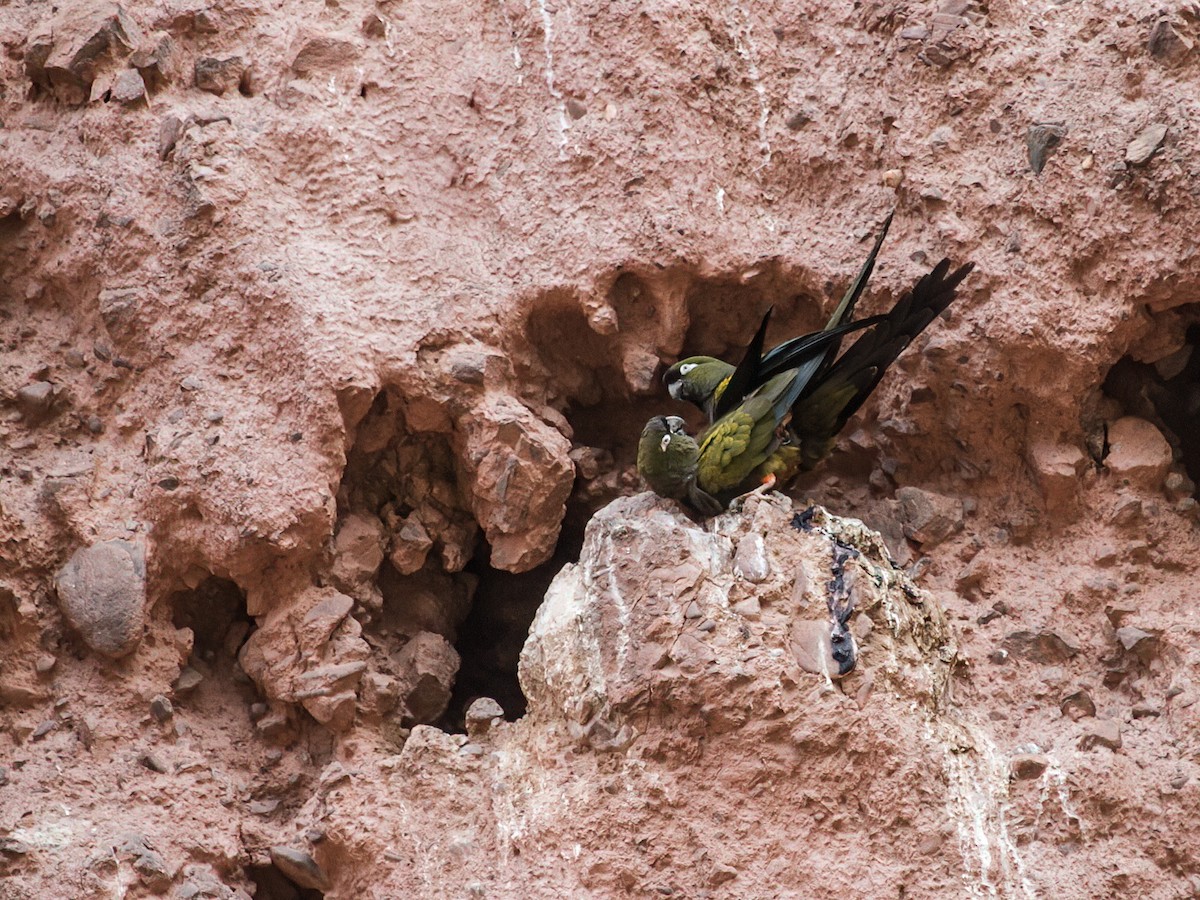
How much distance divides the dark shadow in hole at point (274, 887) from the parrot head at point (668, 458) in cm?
142

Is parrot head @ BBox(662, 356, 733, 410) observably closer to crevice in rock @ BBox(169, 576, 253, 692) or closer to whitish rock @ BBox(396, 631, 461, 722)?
whitish rock @ BBox(396, 631, 461, 722)

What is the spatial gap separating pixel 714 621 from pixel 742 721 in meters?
0.25

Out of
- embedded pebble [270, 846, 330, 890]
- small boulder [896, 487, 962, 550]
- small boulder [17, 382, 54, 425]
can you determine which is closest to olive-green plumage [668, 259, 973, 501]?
small boulder [896, 487, 962, 550]

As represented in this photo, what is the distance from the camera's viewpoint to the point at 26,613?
3.82 meters

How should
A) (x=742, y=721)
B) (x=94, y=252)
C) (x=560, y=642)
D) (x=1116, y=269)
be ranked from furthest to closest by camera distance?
1. (x=94, y=252)
2. (x=1116, y=269)
3. (x=560, y=642)
4. (x=742, y=721)

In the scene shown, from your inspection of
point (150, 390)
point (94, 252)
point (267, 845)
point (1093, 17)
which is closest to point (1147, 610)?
point (1093, 17)

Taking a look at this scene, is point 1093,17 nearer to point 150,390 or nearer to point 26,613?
point 150,390

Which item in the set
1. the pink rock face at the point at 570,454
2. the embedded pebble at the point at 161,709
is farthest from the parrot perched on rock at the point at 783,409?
the embedded pebble at the point at 161,709

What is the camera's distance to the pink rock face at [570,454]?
3.45 meters

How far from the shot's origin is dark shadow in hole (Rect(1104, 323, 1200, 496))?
4.13m

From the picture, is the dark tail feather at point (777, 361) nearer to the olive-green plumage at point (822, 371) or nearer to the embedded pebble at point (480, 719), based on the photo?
the olive-green plumage at point (822, 371)

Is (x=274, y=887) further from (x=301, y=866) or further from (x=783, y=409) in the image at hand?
(x=783, y=409)

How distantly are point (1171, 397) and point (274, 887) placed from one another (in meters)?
2.92

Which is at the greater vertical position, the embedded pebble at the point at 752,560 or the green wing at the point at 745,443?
the green wing at the point at 745,443
